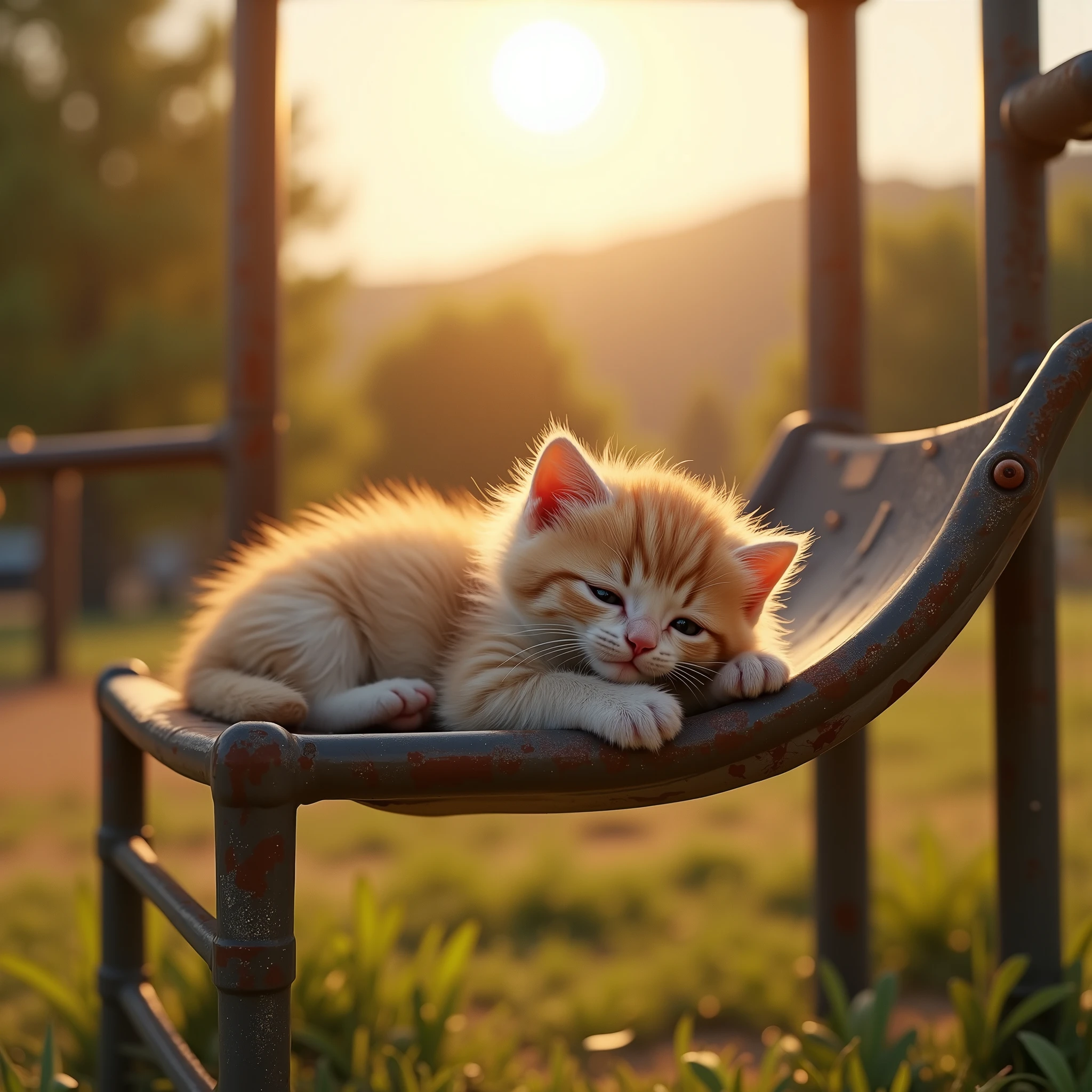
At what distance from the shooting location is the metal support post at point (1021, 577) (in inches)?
62.6

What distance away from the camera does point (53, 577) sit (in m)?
6.65

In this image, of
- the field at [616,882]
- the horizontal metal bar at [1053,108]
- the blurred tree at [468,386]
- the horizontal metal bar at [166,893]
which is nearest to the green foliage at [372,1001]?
the field at [616,882]

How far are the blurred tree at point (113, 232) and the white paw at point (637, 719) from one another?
11825 mm

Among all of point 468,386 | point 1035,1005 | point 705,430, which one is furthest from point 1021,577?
point 705,430

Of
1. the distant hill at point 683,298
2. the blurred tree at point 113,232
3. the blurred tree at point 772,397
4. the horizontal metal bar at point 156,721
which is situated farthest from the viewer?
the distant hill at point 683,298

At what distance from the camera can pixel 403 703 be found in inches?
50.6

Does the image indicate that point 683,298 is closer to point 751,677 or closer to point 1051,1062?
point 1051,1062

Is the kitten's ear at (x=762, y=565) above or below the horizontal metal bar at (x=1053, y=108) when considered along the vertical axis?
below

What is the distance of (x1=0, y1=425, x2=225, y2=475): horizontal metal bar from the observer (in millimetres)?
2029

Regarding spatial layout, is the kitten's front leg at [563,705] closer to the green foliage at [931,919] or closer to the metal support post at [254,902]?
the metal support post at [254,902]

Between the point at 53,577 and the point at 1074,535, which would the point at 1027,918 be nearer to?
the point at 53,577

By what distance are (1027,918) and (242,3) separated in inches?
77.0

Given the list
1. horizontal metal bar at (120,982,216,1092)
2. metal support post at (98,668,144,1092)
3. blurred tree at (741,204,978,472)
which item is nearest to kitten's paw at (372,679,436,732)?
horizontal metal bar at (120,982,216,1092)

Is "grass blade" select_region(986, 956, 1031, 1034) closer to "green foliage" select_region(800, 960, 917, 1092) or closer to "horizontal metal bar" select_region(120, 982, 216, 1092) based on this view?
"green foliage" select_region(800, 960, 917, 1092)
